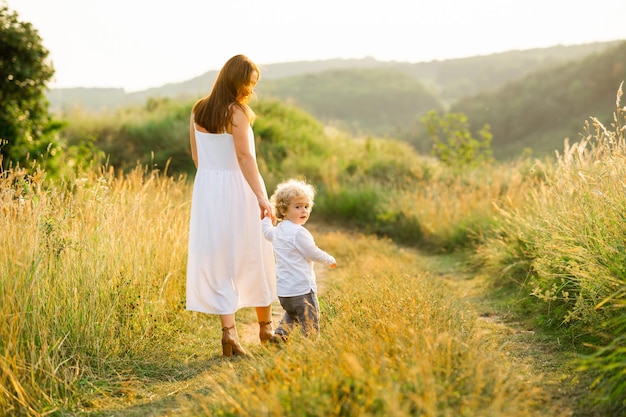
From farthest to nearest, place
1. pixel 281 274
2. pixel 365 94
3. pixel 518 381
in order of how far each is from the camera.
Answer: pixel 365 94 < pixel 281 274 < pixel 518 381

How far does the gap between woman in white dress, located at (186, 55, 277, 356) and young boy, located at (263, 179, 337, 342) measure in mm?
177

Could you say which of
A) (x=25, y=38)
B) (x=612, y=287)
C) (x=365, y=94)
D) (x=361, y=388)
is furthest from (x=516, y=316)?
(x=365, y=94)

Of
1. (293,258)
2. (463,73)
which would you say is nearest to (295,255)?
(293,258)

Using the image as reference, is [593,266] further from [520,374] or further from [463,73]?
[463,73]

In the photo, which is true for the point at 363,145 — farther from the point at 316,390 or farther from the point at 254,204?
the point at 316,390

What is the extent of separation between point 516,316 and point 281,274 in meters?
2.20

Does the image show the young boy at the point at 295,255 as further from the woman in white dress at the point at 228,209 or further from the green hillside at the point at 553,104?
the green hillside at the point at 553,104

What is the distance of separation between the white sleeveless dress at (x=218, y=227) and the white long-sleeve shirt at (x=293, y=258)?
313 millimetres

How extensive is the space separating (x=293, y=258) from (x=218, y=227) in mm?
615

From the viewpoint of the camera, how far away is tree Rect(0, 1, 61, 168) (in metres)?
8.35

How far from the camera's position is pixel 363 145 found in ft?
54.8

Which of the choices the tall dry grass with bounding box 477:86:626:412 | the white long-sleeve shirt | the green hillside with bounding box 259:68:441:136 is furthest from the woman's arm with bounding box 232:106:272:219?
the green hillside with bounding box 259:68:441:136

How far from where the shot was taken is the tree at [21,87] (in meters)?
8.35

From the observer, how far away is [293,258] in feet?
15.0
